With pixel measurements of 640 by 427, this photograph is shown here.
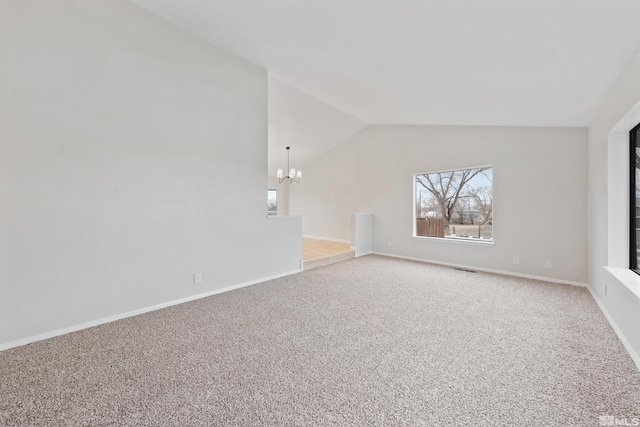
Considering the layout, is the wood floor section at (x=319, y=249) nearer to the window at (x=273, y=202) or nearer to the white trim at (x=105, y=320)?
the white trim at (x=105, y=320)

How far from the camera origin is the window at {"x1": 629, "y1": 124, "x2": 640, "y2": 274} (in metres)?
2.51

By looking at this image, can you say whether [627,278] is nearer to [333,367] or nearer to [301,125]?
[333,367]

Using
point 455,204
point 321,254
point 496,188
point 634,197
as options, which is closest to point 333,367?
point 634,197

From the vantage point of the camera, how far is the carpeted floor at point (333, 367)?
A: 1420mm

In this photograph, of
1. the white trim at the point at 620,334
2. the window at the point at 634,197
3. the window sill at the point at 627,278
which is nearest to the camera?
the white trim at the point at 620,334

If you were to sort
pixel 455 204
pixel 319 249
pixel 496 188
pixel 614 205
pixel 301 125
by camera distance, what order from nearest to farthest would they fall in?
pixel 614 205, pixel 496 188, pixel 455 204, pixel 301 125, pixel 319 249

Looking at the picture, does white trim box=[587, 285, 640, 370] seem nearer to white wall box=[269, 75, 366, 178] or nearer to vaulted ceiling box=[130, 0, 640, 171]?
vaulted ceiling box=[130, 0, 640, 171]

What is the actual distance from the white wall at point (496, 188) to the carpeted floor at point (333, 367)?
1.15m

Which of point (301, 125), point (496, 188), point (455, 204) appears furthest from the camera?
point (301, 125)

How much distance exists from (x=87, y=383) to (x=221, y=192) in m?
2.24

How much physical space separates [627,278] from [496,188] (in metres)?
2.28

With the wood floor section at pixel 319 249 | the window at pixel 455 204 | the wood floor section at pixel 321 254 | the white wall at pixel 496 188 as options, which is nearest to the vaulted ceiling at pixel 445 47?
the white wall at pixel 496 188

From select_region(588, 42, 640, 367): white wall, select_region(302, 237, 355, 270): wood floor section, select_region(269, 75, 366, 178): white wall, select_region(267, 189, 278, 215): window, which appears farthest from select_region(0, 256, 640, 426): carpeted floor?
select_region(267, 189, 278, 215): window

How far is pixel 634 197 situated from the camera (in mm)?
2621
